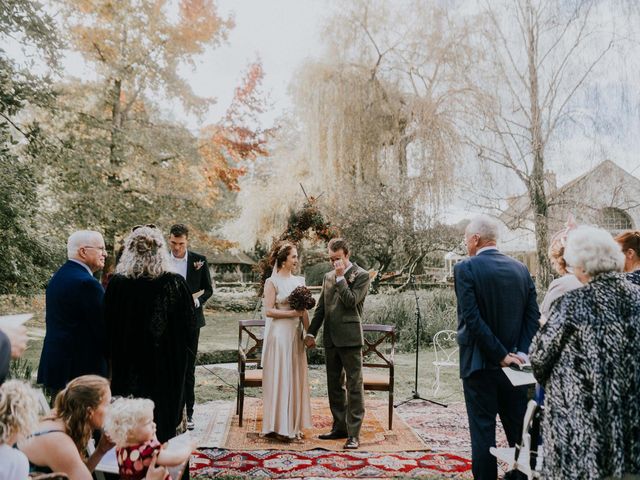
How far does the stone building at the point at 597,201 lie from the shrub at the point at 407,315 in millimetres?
2462

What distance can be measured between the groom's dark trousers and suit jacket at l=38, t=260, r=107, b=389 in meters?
2.34

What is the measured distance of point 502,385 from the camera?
3.75 meters

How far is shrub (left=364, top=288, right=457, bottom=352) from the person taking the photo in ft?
40.4

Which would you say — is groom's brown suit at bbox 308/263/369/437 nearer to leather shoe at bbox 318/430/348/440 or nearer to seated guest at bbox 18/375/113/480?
leather shoe at bbox 318/430/348/440

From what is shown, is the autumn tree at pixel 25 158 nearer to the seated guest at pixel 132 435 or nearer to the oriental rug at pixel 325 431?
the oriental rug at pixel 325 431

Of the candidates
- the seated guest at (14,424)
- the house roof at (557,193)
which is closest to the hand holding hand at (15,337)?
the seated guest at (14,424)

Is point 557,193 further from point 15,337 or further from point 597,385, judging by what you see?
point 15,337

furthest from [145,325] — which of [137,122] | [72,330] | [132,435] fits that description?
[137,122]

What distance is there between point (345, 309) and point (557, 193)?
8597 millimetres

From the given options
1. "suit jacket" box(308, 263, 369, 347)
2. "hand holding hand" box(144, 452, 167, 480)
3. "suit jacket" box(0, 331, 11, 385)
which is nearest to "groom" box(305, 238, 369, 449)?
"suit jacket" box(308, 263, 369, 347)

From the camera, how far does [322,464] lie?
468cm

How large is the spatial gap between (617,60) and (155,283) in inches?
455

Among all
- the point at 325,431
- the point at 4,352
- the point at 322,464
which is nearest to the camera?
the point at 4,352

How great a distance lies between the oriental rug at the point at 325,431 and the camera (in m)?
5.21
